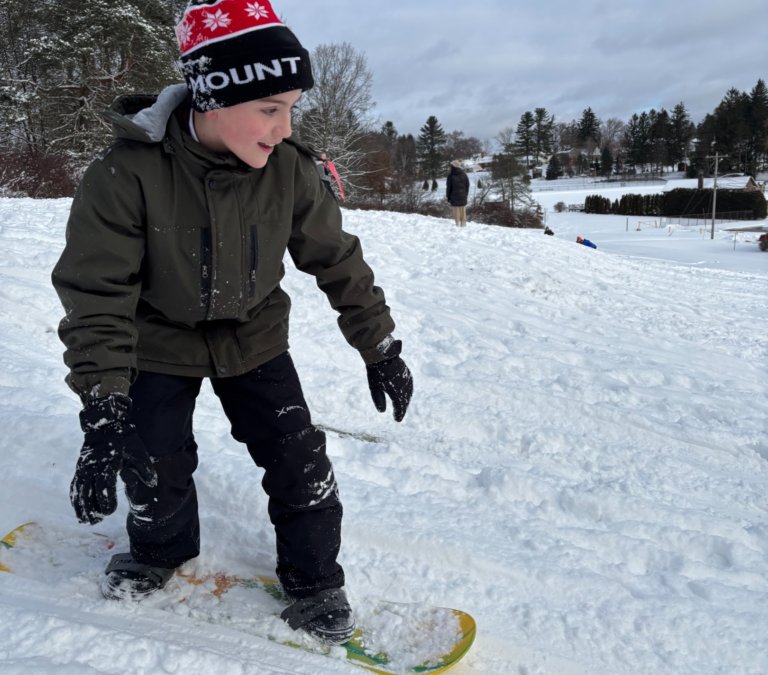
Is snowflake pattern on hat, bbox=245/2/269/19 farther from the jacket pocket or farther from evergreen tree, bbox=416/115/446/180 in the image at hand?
evergreen tree, bbox=416/115/446/180

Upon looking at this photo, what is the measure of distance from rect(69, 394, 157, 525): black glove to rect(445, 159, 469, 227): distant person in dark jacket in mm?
11800

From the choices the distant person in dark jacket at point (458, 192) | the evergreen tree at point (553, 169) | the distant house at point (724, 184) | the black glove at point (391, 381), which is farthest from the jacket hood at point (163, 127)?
the evergreen tree at point (553, 169)

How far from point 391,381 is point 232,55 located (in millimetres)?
1061

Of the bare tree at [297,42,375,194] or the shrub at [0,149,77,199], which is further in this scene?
the bare tree at [297,42,375,194]

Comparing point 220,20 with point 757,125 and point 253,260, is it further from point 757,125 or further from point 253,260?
point 757,125

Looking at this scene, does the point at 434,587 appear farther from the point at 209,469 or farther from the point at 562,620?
the point at 209,469

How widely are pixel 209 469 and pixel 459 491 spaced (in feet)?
3.82

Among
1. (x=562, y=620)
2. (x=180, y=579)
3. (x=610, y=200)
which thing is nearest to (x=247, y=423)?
(x=180, y=579)

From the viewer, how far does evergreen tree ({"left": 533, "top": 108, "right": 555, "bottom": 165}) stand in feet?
296

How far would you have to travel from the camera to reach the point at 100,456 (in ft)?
4.58

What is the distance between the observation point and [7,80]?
1834 centimetres

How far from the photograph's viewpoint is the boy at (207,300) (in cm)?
143

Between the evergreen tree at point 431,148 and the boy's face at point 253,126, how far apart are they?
7188 centimetres

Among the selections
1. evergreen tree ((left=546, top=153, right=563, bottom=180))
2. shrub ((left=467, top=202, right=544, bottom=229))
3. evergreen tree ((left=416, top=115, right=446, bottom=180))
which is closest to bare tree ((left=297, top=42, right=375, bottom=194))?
shrub ((left=467, top=202, right=544, bottom=229))
